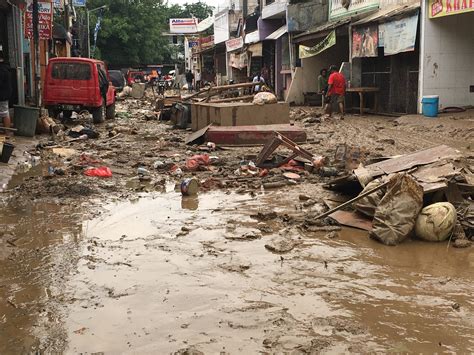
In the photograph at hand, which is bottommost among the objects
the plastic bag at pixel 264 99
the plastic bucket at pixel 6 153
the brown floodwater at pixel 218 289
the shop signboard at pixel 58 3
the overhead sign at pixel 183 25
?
the brown floodwater at pixel 218 289

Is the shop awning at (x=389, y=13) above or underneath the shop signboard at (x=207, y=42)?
underneath

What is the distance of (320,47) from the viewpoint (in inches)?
908

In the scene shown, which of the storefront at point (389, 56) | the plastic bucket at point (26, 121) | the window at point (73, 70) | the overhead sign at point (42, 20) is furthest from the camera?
the overhead sign at point (42, 20)

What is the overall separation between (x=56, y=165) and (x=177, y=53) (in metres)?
74.7

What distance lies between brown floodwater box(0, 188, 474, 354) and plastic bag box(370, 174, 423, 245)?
0.13 metres

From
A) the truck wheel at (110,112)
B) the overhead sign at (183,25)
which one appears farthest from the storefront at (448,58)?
the overhead sign at (183,25)

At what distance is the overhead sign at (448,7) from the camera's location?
14409 mm

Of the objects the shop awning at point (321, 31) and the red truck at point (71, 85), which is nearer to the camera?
the red truck at point (71, 85)

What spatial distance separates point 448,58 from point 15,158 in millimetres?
12656

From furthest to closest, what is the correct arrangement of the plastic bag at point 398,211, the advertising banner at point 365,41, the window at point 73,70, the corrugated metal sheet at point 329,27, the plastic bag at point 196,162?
the corrugated metal sheet at point 329,27 → the advertising banner at point 365,41 → the window at point 73,70 → the plastic bag at point 196,162 → the plastic bag at point 398,211

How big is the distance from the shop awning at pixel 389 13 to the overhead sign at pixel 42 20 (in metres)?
10.7

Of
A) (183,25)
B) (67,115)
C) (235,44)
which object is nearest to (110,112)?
(67,115)

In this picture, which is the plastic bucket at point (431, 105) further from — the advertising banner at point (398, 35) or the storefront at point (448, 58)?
the advertising banner at point (398, 35)

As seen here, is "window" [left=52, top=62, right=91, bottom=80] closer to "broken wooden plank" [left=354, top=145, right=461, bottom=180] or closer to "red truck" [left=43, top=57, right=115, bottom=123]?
"red truck" [left=43, top=57, right=115, bottom=123]
